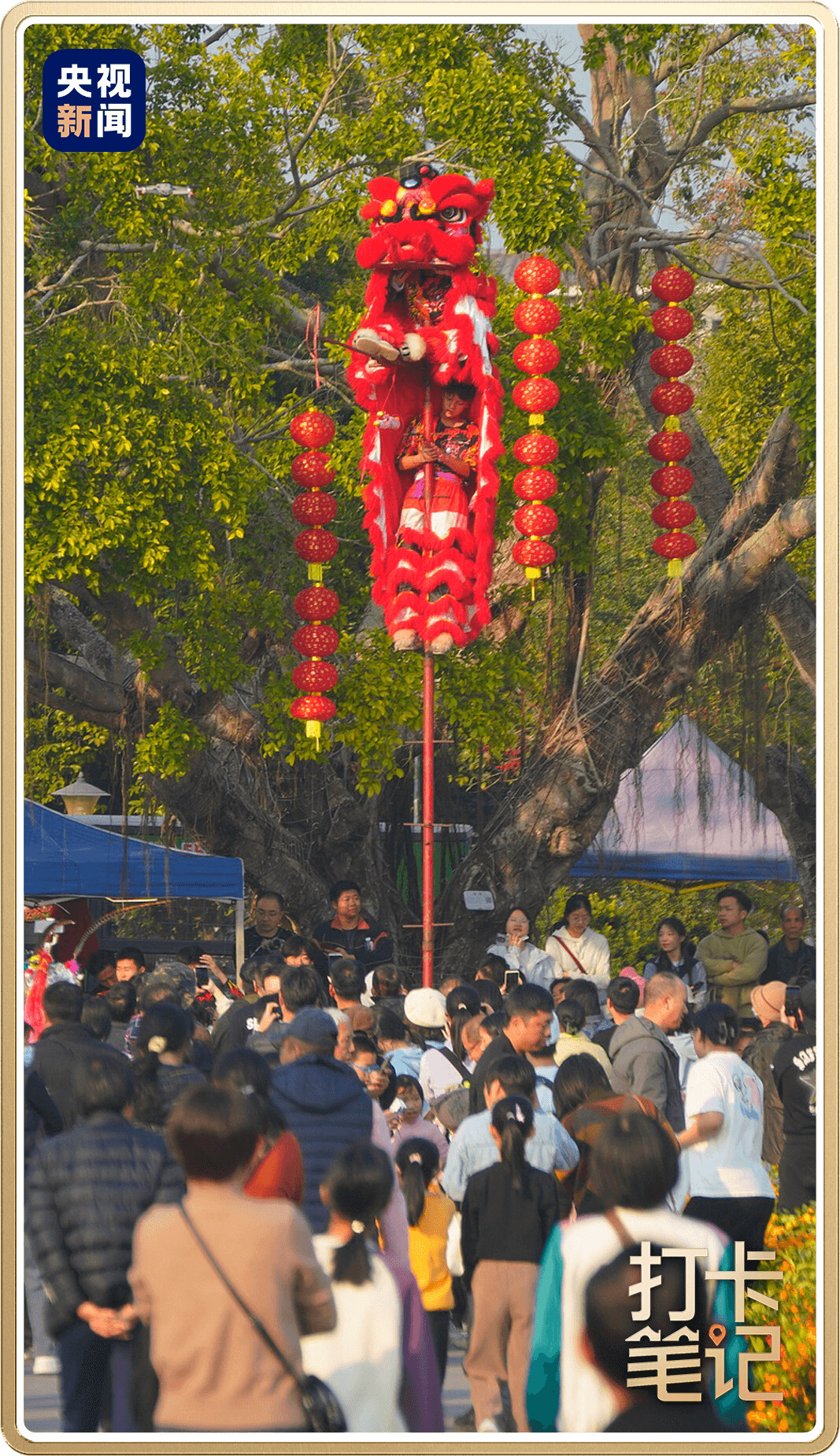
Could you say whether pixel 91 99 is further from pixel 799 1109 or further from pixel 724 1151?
pixel 799 1109

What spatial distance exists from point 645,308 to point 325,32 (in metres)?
2.63

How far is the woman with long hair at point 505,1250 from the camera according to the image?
13.3 feet

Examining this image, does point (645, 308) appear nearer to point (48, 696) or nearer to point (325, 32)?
point (325, 32)

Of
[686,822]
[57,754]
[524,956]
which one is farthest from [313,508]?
[57,754]

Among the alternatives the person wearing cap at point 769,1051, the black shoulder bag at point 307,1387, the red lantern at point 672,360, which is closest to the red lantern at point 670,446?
the red lantern at point 672,360

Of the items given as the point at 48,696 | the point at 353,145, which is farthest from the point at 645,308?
the point at 48,696

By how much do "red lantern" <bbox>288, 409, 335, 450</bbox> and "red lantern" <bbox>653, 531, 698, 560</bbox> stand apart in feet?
6.75

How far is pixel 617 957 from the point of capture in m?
17.0

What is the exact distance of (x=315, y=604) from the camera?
9.02 metres

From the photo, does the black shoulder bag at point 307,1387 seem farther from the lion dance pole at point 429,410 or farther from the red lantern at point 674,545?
the red lantern at point 674,545

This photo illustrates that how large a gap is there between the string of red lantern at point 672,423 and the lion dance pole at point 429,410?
1571 mm

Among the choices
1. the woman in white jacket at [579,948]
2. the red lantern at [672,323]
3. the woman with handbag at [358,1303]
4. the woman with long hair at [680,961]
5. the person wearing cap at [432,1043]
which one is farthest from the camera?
the red lantern at [672,323]

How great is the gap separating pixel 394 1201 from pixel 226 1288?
2.97ft

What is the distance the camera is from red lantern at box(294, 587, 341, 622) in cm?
901
